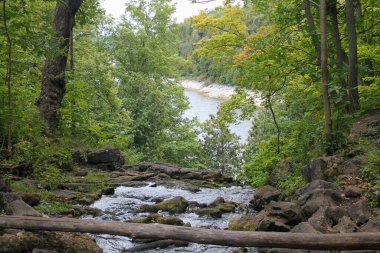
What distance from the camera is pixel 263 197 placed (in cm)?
1115

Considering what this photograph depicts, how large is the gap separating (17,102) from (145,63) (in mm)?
24784

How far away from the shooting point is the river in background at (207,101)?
5009 centimetres

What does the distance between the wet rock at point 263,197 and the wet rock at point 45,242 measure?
628 centimetres

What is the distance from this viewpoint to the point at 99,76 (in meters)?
23.8

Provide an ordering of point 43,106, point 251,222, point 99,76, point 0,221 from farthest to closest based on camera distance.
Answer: point 99,76, point 43,106, point 251,222, point 0,221

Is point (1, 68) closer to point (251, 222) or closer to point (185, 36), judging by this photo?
point (251, 222)

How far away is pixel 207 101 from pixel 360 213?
71.6 meters

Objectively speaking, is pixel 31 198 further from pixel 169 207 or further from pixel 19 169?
pixel 169 207

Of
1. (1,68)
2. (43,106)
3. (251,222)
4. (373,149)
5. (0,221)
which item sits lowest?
(251,222)

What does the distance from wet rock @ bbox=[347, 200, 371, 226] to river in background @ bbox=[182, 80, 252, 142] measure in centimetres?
3478

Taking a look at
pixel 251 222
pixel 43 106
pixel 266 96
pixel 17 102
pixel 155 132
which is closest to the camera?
pixel 251 222

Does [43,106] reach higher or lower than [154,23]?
lower

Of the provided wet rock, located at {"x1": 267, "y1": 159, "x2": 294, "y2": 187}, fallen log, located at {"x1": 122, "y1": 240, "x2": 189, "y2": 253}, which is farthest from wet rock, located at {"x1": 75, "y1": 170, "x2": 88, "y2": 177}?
fallen log, located at {"x1": 122, "y1": 240, "x2": 189, "y2": 253}

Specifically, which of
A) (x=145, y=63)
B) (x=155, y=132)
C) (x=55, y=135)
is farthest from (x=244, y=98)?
(x=145, y=63)
